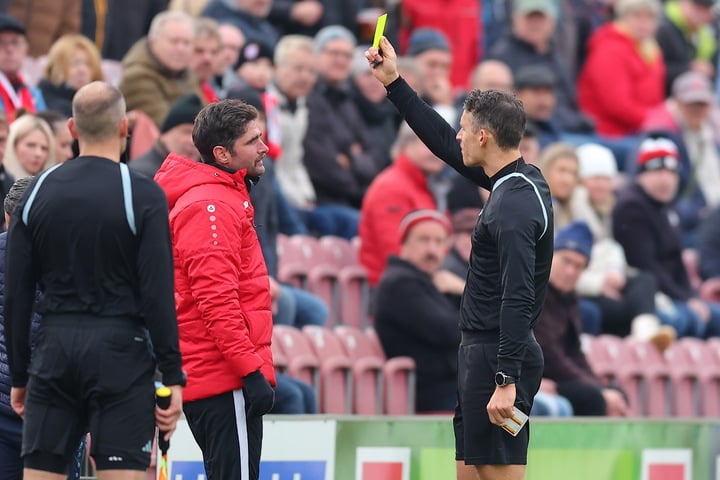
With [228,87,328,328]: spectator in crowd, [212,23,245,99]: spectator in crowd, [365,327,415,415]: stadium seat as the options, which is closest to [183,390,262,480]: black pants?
[228,87,328,328]: spectator in crowd

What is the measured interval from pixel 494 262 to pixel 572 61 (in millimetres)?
10315

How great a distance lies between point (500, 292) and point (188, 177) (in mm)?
1340

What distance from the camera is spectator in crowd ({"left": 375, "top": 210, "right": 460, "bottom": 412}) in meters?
9.73

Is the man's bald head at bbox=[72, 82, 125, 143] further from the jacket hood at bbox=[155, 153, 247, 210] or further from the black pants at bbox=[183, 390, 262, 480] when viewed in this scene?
the black pants at bbox=[183, 390, 262, 480]

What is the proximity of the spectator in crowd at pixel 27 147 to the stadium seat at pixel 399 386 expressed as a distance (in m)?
2.56

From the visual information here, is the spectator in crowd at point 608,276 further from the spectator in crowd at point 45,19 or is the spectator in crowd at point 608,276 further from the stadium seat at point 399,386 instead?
the spectator in crowd at point 45,19

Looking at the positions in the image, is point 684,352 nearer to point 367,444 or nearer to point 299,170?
point 299,170

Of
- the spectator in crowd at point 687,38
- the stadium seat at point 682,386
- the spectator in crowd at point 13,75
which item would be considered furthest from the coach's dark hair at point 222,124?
the spectator in crowd at point 687,38

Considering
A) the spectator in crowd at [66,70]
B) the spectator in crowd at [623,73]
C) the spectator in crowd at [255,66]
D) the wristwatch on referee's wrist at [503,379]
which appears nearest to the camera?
the wristwatch on referee's wrist at [503,379]

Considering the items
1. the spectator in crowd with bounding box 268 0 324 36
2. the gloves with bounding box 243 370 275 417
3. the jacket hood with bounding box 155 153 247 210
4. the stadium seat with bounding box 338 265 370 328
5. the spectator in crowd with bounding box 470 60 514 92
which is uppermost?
the spectator in crowd with bounding box 268 0 324 36

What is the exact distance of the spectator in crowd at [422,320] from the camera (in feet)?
31.9

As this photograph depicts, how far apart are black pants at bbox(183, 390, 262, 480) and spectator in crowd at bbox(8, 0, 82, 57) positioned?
6.18m

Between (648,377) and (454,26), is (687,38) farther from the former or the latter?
(648,377)

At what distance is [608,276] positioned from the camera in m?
12.0
